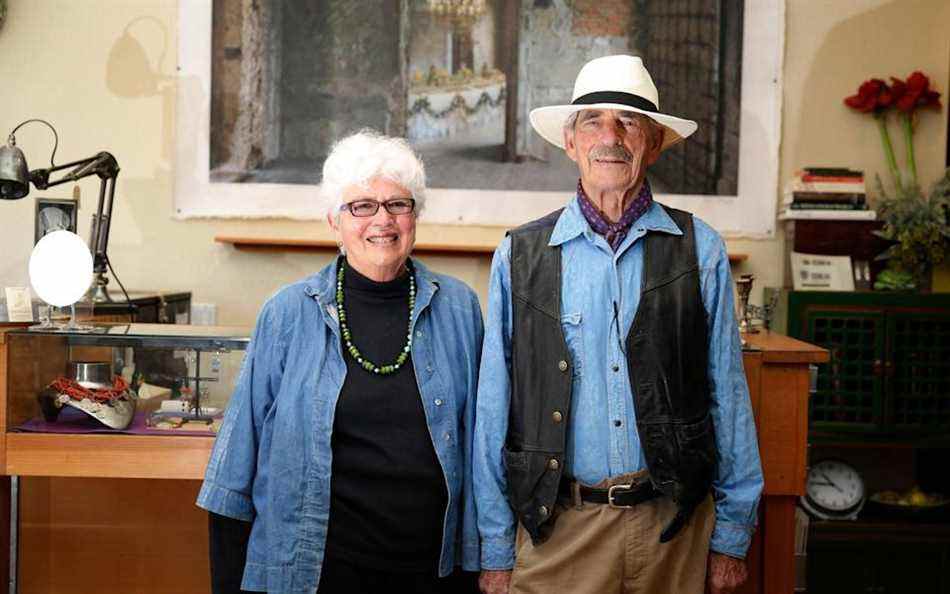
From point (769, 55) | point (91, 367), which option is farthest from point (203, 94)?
point (769, 55)

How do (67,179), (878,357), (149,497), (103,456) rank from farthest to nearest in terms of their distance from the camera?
(878,357) < (67,179) < (149,497) < (103,456)

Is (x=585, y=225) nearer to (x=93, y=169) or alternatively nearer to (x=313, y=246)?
(x=93, y=169)

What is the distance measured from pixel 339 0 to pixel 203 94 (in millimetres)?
705

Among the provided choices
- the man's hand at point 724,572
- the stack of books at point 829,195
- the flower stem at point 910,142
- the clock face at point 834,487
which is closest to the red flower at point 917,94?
the flower stem at point 910,142

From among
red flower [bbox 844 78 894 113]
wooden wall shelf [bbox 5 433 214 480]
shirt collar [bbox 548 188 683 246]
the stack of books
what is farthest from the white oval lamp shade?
red flower [bbox 844 78 894 113]

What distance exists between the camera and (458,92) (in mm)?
4156

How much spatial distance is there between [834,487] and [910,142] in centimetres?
152

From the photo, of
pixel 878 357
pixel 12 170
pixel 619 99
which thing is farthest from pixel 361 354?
pixel 878 357

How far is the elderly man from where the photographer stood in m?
1.85

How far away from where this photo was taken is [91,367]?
7.86 ft

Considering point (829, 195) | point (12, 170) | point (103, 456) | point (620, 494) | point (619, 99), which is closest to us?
point (620, 494)

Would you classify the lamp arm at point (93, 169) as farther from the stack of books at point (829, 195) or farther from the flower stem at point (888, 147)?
the flower stem at point (888, 147)

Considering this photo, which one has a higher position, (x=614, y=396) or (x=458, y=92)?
(x=458, y=92)

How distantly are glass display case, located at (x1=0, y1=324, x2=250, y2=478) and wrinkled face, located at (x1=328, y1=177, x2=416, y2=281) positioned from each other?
22.3 inches
